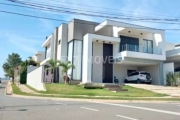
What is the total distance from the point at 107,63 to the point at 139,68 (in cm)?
688

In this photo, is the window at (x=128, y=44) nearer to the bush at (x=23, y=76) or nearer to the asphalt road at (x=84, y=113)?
the asphalt road at (x=84, y=113)

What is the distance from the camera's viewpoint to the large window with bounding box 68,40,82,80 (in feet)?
81.6

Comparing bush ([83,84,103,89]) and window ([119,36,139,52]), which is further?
window ([119,36,139,52])

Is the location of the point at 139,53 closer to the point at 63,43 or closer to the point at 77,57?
the point at 77,57

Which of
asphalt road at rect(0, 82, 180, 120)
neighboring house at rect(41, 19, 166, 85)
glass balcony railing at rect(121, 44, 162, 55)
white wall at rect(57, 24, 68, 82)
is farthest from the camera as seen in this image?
white wall at rect(57, 24, 68, 82)

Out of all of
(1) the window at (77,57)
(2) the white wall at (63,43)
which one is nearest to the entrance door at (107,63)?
(1) the window at (77,57)

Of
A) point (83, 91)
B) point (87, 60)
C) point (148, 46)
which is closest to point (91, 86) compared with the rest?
point (83, 91)

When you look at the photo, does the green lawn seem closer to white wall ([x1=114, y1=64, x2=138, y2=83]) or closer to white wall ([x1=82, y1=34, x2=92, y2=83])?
white wall ([x1=82, y1=34, x2=92, y2=83])

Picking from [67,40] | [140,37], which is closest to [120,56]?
[140,37]

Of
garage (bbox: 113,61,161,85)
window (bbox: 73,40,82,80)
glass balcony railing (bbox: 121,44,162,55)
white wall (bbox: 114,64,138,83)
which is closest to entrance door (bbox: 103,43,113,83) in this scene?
garage (bbox: 113,61,161,85)

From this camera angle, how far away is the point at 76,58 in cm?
2545

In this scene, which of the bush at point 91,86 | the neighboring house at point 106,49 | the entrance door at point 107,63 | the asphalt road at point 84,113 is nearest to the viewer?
the asphalt road at point 84,113

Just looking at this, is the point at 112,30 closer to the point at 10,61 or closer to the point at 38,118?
the point at 38,118

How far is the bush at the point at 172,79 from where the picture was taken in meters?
25.0
